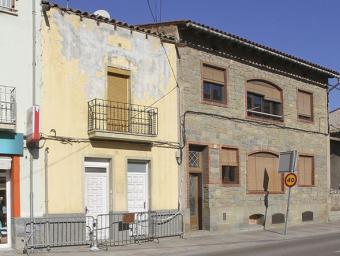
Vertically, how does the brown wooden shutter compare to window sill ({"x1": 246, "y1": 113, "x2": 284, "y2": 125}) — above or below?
below

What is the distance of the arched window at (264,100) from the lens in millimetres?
24062

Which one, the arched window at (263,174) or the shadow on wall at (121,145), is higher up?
the shadow on wall at (121,145)

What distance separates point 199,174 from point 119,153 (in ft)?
14.3

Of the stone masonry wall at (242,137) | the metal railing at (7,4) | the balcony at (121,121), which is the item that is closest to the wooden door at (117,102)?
the balcony at (121,121)

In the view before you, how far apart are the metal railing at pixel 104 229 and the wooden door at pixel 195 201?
1405mm

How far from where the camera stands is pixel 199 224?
21453mm

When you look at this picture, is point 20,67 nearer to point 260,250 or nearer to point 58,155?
point 58,155

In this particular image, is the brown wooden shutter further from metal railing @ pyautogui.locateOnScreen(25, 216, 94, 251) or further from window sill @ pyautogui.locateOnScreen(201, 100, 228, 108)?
metal railing @ pyautogui.locateOnScreen(25, 216, 94, 251)

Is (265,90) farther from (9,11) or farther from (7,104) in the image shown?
(7,104)

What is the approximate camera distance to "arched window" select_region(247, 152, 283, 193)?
23.6m

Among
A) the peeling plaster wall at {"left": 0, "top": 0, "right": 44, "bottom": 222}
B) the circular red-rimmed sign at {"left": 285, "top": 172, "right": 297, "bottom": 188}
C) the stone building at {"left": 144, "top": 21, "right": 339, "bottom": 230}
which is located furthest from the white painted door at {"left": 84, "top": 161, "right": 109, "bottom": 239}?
the circular red-rimmed sign at {"left": 285, "top": 172, "right": 297, "bottom": 188}

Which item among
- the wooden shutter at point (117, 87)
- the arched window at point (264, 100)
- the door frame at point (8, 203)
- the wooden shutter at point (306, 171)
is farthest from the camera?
the wooden shutter at point (306, 171)

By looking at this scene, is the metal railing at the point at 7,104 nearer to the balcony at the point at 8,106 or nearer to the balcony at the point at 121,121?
the balcony at the point at 8,106

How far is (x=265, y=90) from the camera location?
24844mm
